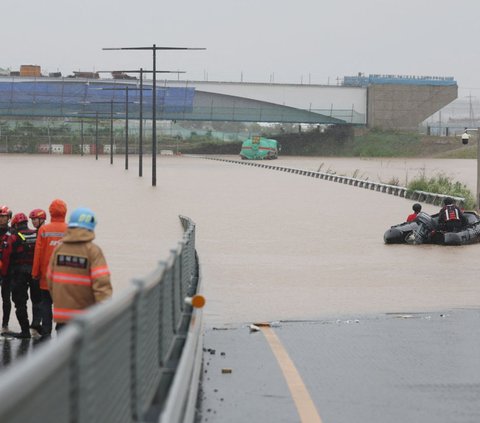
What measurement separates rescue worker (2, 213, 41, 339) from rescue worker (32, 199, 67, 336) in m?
0.68

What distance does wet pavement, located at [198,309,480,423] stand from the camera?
10.0 meters

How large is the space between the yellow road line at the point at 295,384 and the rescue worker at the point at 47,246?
7.96 ft

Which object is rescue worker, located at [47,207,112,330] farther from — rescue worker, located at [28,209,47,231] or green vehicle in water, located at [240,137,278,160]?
green vehicle in water, located at [240,137,278,160]

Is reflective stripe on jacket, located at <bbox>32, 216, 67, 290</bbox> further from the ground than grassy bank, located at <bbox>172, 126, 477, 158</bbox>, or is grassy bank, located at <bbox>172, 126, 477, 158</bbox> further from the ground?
reflective stripe on jacket, located at <bbox>32, 216, 67, 290</bbox>

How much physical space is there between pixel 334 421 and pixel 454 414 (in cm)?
101

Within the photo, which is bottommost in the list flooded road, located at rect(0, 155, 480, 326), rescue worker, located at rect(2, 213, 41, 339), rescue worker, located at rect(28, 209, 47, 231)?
flooded road, located at rect(0, 155, 480, 326)

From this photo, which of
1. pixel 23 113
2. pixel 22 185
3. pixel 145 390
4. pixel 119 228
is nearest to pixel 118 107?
pixel 23 113

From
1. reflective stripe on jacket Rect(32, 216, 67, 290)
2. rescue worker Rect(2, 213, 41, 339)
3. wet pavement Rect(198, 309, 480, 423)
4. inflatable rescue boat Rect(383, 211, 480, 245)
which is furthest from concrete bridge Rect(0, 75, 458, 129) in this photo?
reflective stripe on jacket Rect(32, 216, 67, 290)

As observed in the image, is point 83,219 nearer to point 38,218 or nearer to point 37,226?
point 38,218

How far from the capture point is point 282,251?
2720 centimetres

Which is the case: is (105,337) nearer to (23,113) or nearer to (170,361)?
(170,361)

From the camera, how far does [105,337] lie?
218 inches

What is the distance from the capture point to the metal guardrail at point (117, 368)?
4.09m

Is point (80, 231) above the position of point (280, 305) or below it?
above
